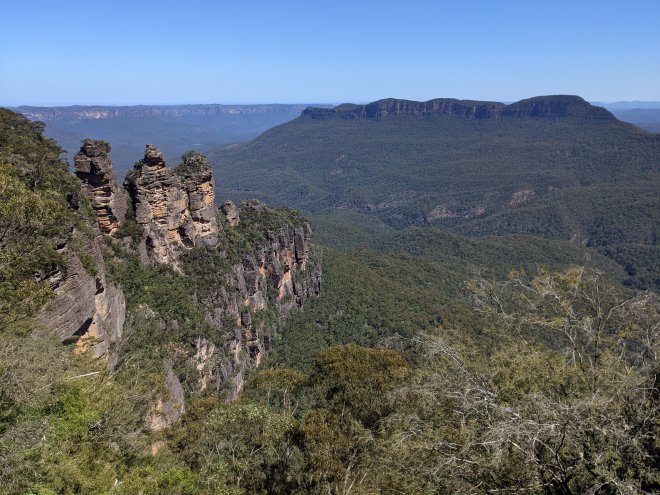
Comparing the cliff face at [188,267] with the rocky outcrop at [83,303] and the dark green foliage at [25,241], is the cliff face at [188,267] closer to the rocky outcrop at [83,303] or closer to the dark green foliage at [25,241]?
the rocky outcrop at [83,303]

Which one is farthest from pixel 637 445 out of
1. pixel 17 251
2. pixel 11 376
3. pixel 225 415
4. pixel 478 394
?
pixel 17 251

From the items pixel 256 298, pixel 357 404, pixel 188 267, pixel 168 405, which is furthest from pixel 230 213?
pixel 357 404

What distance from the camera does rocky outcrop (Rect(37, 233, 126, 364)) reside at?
19609mm

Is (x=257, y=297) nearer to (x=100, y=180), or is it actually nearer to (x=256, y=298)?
(x=256, y=298)

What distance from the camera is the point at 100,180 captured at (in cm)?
3438

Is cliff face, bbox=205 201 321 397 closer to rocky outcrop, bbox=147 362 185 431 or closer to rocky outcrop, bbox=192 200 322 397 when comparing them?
rocky outcrop, bbox=192 200 322 397

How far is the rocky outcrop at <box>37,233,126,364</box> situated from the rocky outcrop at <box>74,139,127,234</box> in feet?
29.7

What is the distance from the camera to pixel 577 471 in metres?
9.09

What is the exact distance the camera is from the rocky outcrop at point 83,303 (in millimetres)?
19609

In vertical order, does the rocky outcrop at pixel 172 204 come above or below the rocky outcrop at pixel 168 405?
above

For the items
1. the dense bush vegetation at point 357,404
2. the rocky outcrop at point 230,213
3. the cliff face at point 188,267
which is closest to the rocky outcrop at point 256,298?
the cliff face at point 188,267

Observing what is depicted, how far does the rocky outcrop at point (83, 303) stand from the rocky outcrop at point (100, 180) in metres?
9.06

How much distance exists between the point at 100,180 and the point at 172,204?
28.5 feet

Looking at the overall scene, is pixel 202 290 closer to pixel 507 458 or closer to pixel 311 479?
pixel 311 479
